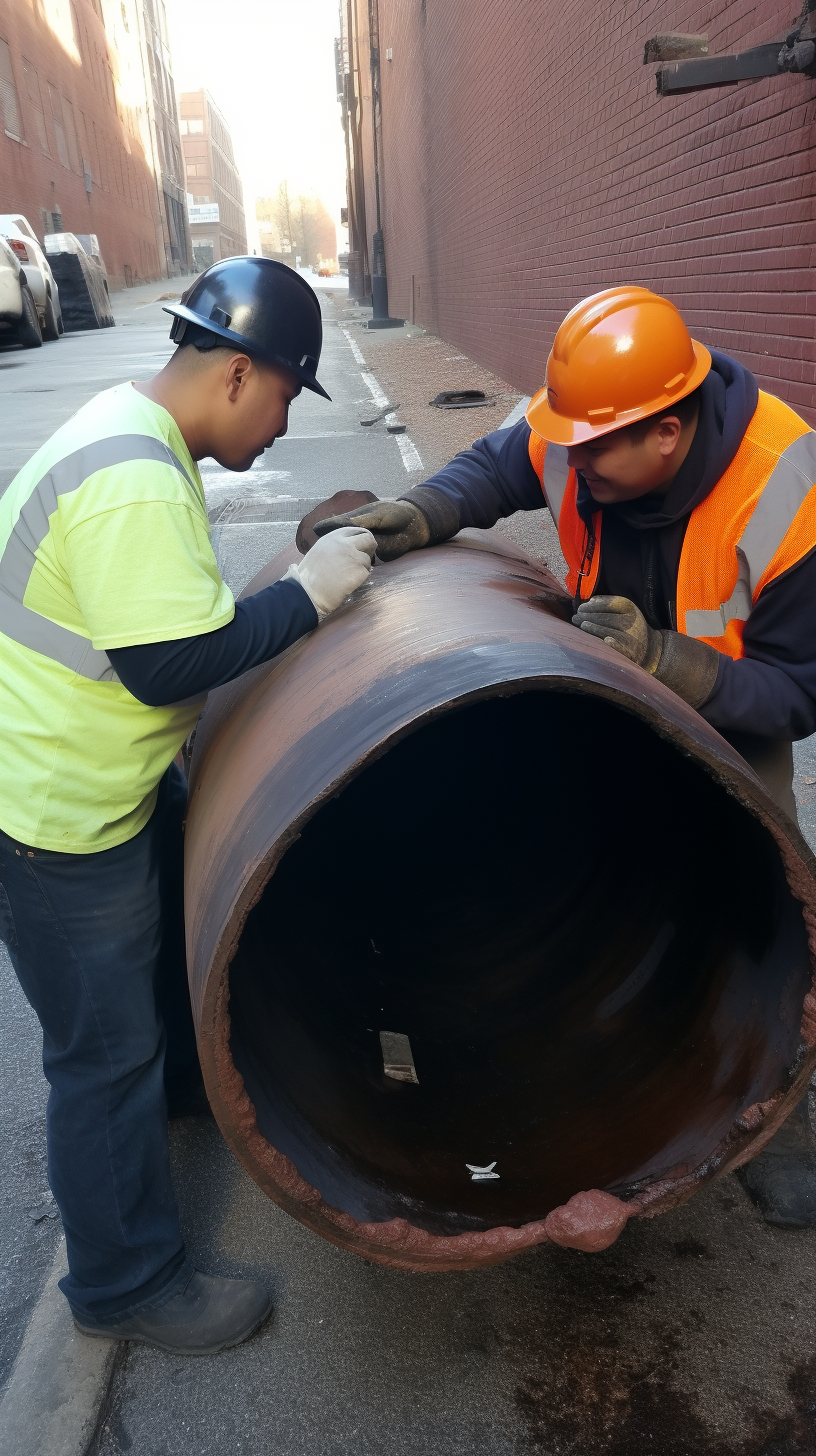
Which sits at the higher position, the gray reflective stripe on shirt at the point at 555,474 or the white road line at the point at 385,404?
the gray reflective stripe on shirt at the point at 555,474

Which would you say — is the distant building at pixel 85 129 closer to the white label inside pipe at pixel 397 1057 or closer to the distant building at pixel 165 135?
the distant building at pixel 165 135

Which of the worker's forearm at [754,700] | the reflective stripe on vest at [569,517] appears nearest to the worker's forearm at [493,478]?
the reflective stripe on vest at [569,517]

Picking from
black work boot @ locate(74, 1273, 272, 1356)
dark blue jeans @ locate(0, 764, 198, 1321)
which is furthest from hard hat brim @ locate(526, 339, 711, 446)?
black work boot @ locate(74, 1273, 272, 1356)

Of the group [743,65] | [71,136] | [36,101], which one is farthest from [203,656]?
[71,136]

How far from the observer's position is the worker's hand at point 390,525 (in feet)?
8.04

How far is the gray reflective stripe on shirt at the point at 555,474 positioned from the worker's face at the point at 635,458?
11.4 inches

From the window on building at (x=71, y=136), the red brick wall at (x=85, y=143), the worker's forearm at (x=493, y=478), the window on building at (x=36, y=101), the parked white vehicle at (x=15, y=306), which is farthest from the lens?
the window on building at (x=71, y=136)

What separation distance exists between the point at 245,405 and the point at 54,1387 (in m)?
1.90

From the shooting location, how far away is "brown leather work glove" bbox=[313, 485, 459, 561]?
8.07ft

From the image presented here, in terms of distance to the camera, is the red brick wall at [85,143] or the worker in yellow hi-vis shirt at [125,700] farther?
the red brick wall at [85,143]

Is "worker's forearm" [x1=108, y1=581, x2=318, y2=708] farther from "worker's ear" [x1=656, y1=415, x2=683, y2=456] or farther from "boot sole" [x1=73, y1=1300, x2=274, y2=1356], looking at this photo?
"boot sole" [x1=73, y1=1300, x2=274, y2=1356]

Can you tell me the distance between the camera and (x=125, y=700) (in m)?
1.93

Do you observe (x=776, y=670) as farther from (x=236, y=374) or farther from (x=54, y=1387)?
(x=54, y=1387)

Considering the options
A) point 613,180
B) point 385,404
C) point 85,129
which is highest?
point 85,129
